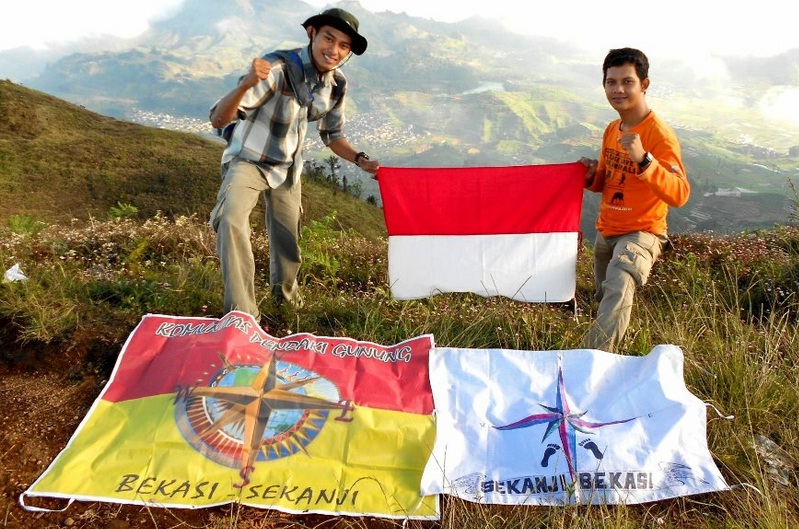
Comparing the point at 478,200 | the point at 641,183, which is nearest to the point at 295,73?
the point at 478,200

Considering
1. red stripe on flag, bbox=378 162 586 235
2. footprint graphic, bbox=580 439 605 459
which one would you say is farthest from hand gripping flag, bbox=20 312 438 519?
red stripe on flag, bbox=378 162 586 235

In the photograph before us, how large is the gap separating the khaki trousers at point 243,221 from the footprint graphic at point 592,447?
279 centimetres

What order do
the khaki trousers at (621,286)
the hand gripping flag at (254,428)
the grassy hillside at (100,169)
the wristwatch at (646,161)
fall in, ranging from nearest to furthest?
the hand gripping flag at (254,428) → the wristwatch at (646,161) → the khaki trousers at (621,286) → the grassy hillside at (100,169)

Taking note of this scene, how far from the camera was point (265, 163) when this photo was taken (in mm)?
4746

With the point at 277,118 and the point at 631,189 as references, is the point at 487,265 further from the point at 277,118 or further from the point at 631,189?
the point at 277,118

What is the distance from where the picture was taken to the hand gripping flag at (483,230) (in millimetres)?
5180

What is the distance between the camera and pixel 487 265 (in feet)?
17.3

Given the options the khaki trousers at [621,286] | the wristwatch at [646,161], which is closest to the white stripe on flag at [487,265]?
the khaki trousers at [621,286]

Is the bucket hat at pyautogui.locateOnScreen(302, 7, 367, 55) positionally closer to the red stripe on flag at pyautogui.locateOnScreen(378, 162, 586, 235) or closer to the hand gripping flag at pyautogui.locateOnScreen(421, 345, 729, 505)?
the red stripe on flag at pyautogui.locateOnScreen(378, 162, 586, 235)

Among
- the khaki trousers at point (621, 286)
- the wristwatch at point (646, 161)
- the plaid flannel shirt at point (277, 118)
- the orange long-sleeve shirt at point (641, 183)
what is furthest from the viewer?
the plaid flannel shirt at point (277, 118)

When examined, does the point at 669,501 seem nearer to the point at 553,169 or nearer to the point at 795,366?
the point at 795,366

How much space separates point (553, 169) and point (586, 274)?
8.41 ft

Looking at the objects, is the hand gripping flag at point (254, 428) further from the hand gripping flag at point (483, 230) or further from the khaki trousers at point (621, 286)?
the khaki trousers at point (621, 286)

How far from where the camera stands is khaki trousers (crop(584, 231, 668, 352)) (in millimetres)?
4207
